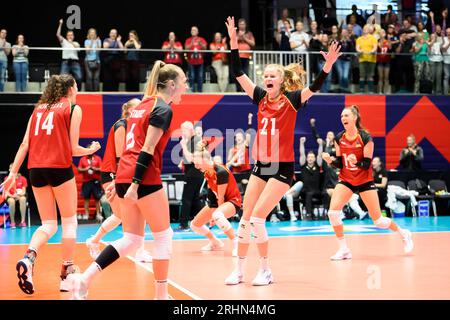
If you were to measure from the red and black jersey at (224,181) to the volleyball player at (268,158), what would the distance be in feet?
8.39

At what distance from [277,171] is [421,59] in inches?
520

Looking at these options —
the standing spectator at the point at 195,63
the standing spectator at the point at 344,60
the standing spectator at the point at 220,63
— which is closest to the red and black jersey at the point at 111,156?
the standing spectator at the point at 195,63

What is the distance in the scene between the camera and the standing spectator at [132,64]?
1725 centimetres

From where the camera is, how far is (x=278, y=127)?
727 cm

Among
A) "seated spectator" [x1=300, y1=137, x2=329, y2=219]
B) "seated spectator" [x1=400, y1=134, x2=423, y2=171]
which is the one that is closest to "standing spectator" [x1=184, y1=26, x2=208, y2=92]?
"seated spectator" [x1=300, y1=137, x2=329, y2=219]

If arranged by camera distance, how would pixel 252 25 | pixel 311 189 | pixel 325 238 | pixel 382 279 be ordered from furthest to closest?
pixel 252 25
pixel 311 189
pixel 325 238
pixel 382 279

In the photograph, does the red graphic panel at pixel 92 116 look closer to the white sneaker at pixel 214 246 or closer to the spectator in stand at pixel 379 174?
the spectator in stand at pixel 379 174

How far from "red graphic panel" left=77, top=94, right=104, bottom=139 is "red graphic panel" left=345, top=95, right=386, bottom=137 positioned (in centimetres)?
690

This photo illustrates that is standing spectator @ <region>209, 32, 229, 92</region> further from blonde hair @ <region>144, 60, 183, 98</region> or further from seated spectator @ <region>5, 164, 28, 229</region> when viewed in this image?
blonde hair @ <region>144, 60, 183, 98</region>

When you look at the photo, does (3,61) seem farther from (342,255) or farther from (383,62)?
(342,255)

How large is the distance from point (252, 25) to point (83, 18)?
516cm
